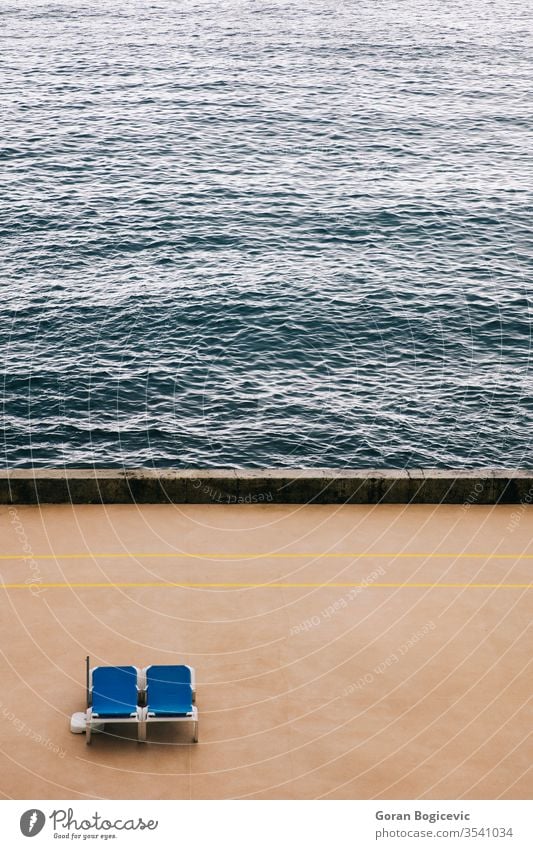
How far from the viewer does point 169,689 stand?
17.9 meters

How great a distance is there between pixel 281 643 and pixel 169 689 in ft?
9.04

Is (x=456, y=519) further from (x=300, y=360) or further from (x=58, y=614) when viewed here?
(x=300, y=360)

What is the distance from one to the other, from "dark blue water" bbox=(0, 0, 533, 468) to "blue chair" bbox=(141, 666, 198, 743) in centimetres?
2082

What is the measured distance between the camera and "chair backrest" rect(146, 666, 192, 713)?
1770 centimetres

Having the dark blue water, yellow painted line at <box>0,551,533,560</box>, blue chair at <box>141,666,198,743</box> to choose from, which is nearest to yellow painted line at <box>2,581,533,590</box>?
yellow painted line at <box>0,551,533,560</box>

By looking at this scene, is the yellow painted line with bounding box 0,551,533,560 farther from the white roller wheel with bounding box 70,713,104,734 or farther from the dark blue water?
the dark blue water

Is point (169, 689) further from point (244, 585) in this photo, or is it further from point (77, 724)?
point (244, 585)

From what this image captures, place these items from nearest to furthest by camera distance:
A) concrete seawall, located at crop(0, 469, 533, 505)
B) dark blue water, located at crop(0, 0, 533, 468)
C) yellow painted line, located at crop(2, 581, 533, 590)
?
yellow painted line, located at crop(2, 581, 533, 590)
concrete seawall, located at crop(0, 469, 533, 505)
dark blue water, located at crop(0, 0, 533, 468)

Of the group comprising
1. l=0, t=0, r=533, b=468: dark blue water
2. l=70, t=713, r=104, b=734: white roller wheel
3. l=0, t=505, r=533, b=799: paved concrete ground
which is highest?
l=70, t=713, r=104, b=734: white roller wheel

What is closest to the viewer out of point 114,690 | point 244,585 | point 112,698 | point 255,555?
point 112,698

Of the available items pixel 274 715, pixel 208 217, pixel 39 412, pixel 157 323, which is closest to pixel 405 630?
pixel 274 715

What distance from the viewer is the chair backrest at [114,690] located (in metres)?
17.6

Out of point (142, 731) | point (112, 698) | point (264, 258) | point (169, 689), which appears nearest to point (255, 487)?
point (169, 689)

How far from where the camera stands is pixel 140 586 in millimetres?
21328
